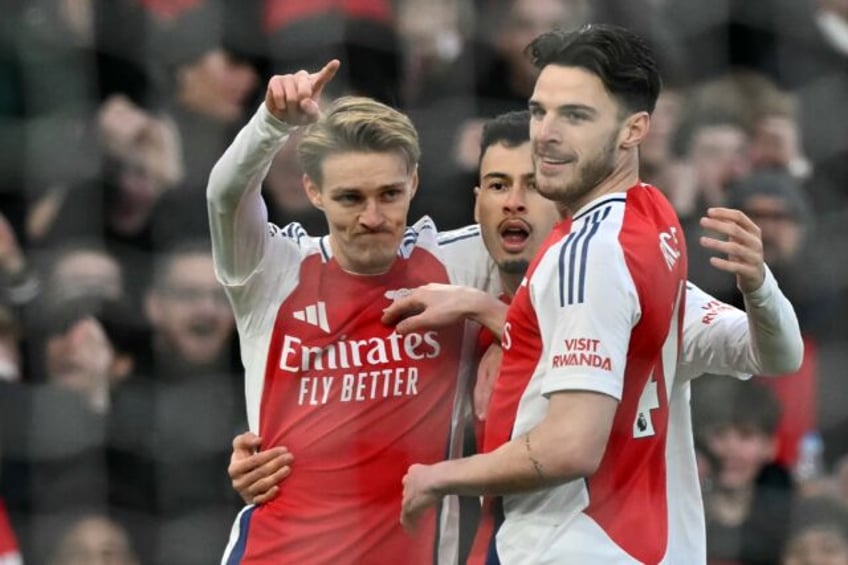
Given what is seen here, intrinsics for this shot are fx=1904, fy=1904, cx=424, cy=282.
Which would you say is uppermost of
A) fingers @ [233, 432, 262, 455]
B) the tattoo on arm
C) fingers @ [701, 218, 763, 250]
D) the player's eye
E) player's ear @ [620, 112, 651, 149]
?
player's ear @ [620, 112, 651, 149]

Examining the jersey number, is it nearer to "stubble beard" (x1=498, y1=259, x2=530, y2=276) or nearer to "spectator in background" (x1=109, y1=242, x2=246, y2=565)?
"stubble beard" (x1=498, y1=259, x2=530, y2=276)

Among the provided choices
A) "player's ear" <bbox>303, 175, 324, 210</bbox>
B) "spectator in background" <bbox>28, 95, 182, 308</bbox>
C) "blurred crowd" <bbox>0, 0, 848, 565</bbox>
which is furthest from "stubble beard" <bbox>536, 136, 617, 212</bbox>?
"spectator in background" <bbox>28, 95, 182, 308</bbox>

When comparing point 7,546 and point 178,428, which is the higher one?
point 178,428

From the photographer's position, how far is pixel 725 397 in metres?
4.36

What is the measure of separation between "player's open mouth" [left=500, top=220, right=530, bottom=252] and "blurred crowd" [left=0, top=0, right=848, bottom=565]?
87 cm

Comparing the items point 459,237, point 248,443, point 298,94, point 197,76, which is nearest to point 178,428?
point 197,76

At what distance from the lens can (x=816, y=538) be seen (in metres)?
4.14

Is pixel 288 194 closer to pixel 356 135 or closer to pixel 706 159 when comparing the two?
pixel 356 135

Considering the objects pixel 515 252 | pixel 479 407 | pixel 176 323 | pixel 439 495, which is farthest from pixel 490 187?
pixel 176 323

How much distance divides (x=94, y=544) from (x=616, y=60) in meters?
1.83

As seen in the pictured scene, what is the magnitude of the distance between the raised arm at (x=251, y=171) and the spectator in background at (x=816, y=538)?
4.87 feet

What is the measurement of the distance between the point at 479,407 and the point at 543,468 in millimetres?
550

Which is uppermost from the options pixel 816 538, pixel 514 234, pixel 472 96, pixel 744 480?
pixel 472 96

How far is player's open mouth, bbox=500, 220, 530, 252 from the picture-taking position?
3266 mm
